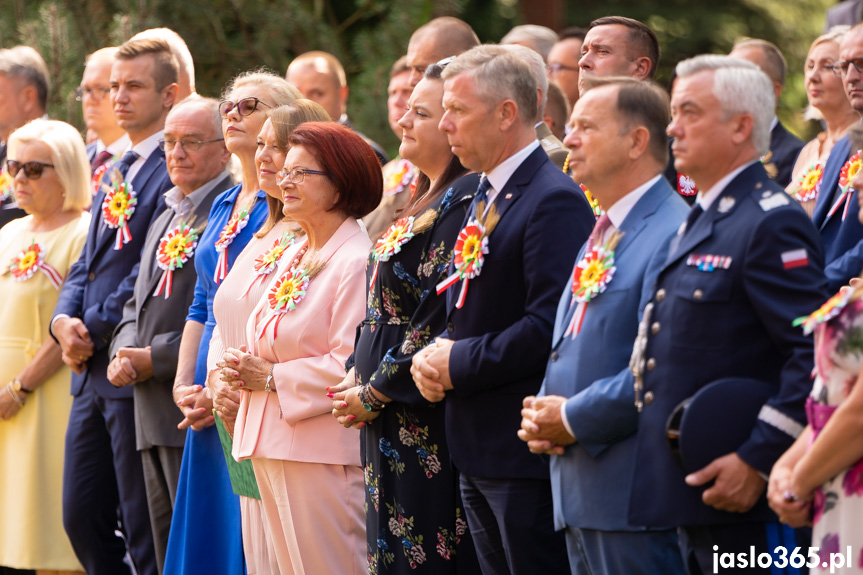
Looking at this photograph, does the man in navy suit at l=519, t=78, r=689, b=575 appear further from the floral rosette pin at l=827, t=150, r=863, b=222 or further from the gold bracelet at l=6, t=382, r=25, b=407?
Result: the gold bracelet at l=6, t=382, r=25, b=407

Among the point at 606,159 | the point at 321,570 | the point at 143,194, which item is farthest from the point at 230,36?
the point at 606,159

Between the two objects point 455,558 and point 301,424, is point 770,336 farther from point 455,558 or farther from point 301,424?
point 301,424

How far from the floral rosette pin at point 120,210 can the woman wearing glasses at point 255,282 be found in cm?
108

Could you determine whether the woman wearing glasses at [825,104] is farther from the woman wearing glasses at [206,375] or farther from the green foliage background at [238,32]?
the green foliage background at [238,32]

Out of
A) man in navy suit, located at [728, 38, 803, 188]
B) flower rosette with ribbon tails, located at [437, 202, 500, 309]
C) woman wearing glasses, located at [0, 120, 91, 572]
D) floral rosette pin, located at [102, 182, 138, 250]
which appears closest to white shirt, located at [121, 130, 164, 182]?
floral rosette pin, located at [102, 182, 138, 250]

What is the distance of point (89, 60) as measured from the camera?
7.27m

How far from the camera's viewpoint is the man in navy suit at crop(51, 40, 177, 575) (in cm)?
589

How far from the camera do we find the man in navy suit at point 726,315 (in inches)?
120

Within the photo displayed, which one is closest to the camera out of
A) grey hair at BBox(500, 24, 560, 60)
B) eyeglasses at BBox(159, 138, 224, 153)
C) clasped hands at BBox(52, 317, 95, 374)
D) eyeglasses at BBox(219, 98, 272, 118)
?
eyeglasses at BBox(219, 98, 272, 118)

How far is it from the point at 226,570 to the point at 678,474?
2.80m

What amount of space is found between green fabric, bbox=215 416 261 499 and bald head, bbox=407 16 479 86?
2.20 meters

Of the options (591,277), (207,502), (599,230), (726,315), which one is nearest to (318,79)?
(207,502)

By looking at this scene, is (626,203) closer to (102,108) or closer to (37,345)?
(37,345)

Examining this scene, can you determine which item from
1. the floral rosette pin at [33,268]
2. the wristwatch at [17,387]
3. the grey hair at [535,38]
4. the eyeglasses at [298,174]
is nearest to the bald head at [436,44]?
the grey hair at [535,38]
